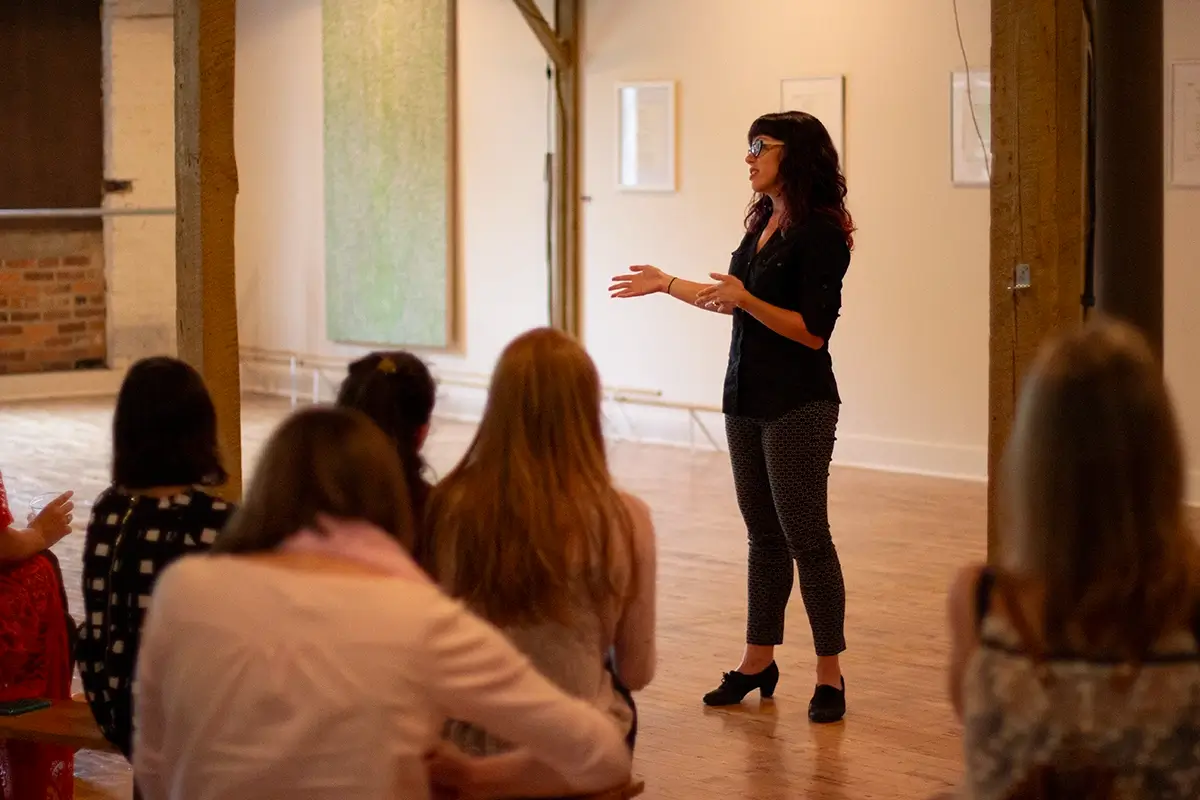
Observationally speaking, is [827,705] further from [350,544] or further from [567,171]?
[567,171]

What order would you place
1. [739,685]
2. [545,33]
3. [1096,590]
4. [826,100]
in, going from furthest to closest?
[545,33]
[826,100]
[739,685]
[1096,590]

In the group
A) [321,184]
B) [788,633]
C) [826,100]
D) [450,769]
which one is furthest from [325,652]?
[321,184]

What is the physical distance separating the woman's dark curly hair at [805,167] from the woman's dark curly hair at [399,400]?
1.54 metres

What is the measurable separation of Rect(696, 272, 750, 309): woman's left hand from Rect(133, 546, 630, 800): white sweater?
2.32 m

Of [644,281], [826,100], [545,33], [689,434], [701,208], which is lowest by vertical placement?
[689,434]

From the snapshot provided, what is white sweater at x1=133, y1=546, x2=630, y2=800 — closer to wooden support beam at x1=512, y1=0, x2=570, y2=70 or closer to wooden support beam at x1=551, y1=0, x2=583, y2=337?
wooden support beam at x1=551, y1=0, x2=583, y2=337

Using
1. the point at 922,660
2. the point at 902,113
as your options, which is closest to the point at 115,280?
the point at 902,113

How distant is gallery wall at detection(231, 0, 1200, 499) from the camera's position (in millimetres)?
8461

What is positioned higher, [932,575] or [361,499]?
[361,499]

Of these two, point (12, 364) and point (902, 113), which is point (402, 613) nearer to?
point (902, 113)

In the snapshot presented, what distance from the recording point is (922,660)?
16.7 feet

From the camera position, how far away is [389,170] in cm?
1084

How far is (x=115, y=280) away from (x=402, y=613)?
35.1ft

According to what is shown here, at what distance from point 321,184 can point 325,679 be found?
9823 millimetres
